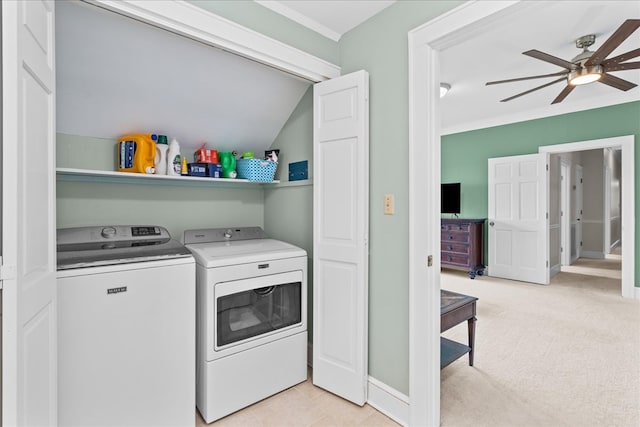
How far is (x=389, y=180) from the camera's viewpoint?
191cm

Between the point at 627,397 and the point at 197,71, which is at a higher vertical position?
the point at 197,71

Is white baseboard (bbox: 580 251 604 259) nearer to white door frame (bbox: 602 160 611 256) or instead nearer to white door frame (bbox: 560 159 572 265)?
white door frame (bbox: 602 160 611 256)

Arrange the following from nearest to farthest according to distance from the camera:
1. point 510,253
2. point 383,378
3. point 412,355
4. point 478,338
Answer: point 412,355, point 383,378, point 478,338, point 510,253

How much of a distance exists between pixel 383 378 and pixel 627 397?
1586 mm

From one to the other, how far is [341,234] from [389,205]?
360 millimetres

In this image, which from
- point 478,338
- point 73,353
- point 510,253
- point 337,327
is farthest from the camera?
point 510,253

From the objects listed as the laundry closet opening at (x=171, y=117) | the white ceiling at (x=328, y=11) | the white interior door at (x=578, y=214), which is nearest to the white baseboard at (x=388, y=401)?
the laundry closet opening at (x=171, y=117)

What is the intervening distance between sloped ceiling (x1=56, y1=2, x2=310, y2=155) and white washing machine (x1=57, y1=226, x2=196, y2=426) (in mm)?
751

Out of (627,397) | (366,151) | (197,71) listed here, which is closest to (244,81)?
(197,71)

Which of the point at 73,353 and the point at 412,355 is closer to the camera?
the point at 73,353

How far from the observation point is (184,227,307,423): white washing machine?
1.80 meters

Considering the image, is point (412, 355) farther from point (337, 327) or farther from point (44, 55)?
point (44, 55)

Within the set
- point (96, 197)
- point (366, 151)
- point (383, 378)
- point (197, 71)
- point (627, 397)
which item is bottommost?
point (627, 397)

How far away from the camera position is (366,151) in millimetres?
1951
